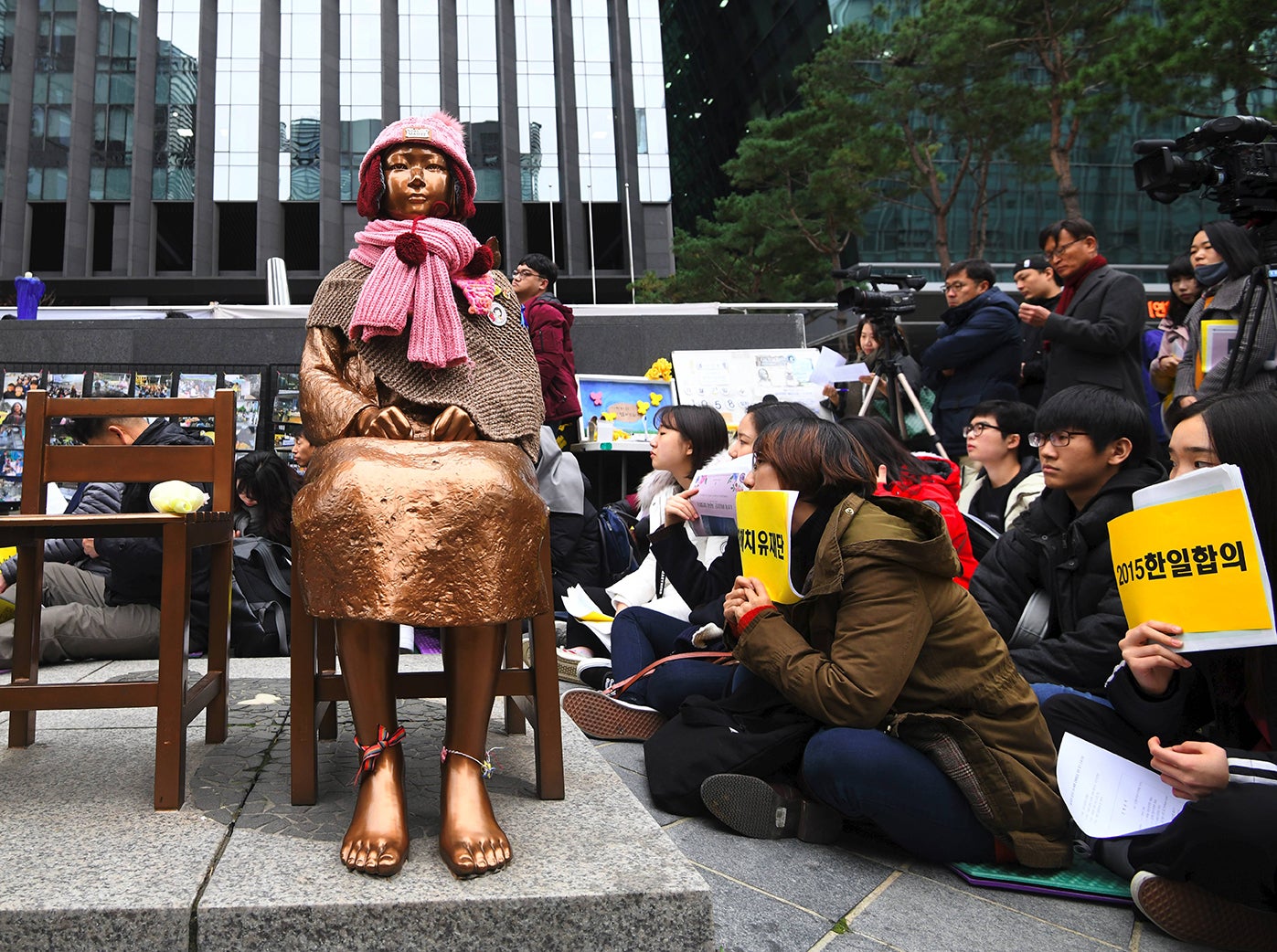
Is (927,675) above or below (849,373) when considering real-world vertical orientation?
below

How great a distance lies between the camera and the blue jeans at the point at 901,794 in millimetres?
2217

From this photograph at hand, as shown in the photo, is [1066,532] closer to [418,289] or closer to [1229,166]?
[1229,166]

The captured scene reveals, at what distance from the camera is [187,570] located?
7.18 feet

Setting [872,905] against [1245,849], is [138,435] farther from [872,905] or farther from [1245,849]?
[1245,849]

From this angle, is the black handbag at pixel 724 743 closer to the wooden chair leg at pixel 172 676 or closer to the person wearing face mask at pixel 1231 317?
the wooden chair leg at pixel 172 676

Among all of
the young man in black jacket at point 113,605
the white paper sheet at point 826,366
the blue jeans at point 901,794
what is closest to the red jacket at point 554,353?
the white paper sheet at point 826,366

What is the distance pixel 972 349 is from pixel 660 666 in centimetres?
309

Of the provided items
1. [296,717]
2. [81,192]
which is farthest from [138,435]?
[81,192]

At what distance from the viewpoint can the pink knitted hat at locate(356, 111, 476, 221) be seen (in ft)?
8.42

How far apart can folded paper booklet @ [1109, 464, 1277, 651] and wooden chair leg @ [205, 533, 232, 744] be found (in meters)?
2.28

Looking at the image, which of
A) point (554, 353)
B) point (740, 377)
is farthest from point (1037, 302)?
point (554, 353)

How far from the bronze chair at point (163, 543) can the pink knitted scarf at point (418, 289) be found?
630 millimetres

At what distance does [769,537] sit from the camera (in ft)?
7.91

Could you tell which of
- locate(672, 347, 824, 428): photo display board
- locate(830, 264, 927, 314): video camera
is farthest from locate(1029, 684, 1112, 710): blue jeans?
locate(672, 347, 824, 428): photo display board
